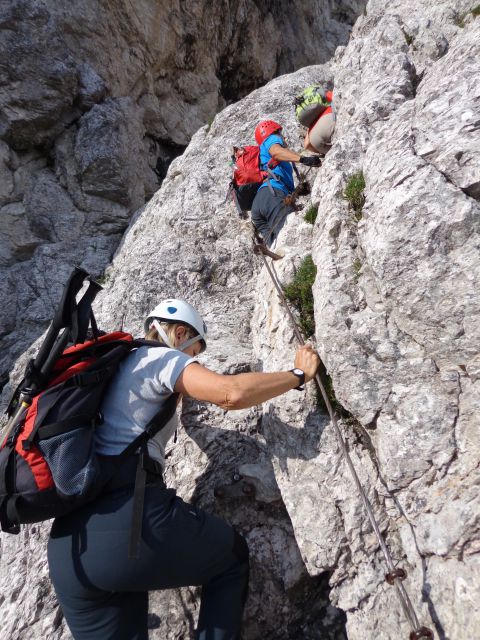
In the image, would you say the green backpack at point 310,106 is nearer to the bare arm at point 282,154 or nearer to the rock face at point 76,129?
the bare arm at point 282,154

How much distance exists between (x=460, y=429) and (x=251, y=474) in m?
2.66

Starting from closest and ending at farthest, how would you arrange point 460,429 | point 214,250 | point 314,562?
point 460,429 < point 314,562 < point 214,250

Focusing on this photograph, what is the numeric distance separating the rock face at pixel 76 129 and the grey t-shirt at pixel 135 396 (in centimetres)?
916

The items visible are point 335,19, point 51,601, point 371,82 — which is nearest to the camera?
point 51,601

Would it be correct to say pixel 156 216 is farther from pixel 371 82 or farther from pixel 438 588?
pixel 438 588

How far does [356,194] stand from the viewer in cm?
576

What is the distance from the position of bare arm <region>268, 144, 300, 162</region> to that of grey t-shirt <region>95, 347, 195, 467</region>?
5808mm

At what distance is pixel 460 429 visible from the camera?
13.8 feet

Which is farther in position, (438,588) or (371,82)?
(371,82)

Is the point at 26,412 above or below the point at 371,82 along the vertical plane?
below

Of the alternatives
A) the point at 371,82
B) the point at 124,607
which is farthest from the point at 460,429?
the point at 371,82

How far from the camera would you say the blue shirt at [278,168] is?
9305 millimetres

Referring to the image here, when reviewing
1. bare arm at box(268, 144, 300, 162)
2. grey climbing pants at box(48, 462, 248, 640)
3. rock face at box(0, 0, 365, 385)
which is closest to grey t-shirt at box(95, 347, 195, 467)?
grey climbing pants at box(48, 462, 248, 640)

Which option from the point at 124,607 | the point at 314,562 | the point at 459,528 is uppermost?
the point at 124,607
